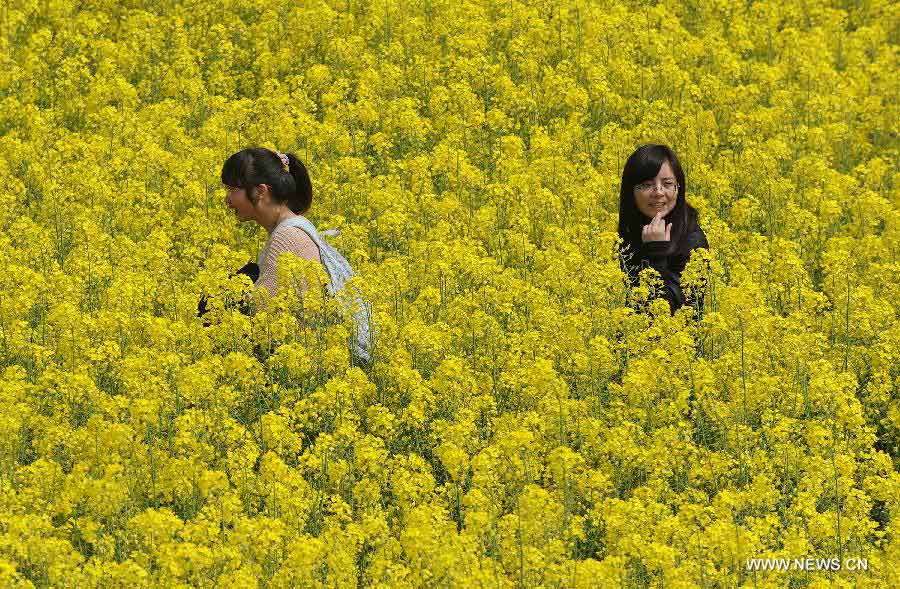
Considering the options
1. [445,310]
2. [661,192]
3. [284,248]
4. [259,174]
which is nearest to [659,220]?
[661,192]

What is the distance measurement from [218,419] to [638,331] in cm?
258

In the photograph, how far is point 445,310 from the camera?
395 inches

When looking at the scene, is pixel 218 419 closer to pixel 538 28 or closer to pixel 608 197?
pixel 608 197

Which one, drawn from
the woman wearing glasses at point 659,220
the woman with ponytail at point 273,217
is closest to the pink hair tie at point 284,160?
the woman with ponytail at point 273,217

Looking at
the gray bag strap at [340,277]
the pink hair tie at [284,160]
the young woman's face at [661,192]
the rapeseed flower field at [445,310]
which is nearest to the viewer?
the rapeseed flower field at [445,310]

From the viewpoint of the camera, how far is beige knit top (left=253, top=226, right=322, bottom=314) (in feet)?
31.5

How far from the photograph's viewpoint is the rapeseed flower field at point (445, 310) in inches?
299

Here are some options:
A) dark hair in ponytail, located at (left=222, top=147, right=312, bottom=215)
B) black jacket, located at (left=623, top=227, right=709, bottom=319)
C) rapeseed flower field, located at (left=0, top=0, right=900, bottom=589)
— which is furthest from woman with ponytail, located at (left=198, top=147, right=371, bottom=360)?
black jacket, located at (left=623, top=227, right=709, bottom=319)

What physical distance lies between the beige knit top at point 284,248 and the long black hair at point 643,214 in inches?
78.5

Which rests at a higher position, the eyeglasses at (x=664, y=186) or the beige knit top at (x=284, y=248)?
the eyeglasses at (x=664, y=186)

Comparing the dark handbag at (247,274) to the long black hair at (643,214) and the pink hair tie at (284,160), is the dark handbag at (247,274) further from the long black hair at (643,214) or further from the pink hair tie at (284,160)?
the long black hair at (643,214)

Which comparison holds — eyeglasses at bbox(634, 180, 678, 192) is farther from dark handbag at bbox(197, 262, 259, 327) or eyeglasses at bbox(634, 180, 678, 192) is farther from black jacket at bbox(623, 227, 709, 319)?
dark handbag at bbox(197, 262, 259, 327)

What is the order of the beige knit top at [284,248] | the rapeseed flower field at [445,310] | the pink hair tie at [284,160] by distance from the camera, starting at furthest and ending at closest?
the pink hair tie at [284,160] → the beige knit top at [284,248] → the rapeseed flower field at [445,310]

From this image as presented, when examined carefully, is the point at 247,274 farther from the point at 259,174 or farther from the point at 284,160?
the point at 284,160
